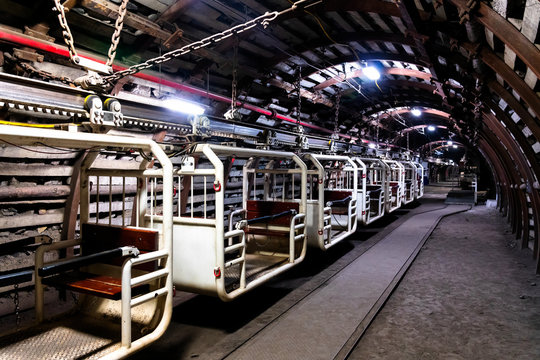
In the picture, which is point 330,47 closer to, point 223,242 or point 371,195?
point 371,195

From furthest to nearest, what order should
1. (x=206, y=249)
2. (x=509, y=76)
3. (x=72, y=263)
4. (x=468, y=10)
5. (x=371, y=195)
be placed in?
(x=371, y=195) < (x=206, y=249) < (x=509, y=76) < (x=468, y=10) < (x=72, y=263)

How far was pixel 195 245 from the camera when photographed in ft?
13.8

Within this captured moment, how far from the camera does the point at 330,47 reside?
953 cm

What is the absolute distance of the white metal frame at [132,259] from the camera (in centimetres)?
282

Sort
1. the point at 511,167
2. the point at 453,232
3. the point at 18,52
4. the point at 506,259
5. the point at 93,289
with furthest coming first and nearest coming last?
the point at 453,232 < the point at 511,167 < the point at 506,259 < the point at 18,52 < the point at 93,289

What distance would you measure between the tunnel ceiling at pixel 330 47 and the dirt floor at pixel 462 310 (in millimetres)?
2343

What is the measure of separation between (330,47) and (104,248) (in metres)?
7.99

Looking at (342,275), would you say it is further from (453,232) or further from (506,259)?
(453,232)

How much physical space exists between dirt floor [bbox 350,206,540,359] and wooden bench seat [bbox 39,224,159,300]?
2.47 m

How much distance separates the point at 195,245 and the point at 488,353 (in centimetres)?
343

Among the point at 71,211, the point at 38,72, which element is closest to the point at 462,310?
the point at 71,211

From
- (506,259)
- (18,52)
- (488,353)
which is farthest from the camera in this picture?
(506,259)

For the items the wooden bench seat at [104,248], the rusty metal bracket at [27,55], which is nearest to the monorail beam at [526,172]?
the wooden bench seat at [104,248]

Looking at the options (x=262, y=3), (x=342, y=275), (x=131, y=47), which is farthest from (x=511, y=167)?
(x=131, y=47)
